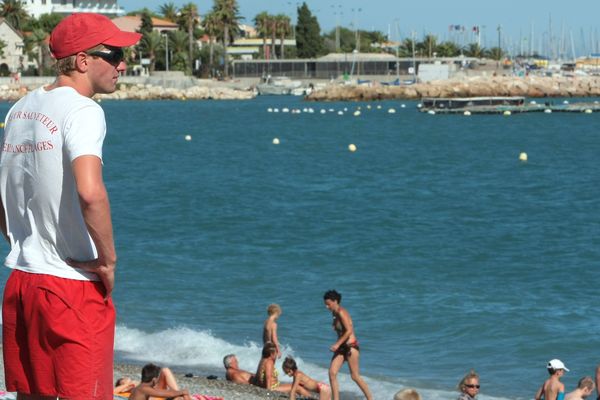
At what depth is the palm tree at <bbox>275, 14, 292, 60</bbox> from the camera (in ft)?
553

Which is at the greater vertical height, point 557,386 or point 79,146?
point 79,146

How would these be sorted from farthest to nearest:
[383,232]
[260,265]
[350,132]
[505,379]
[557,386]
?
1. [350,132]
2. [383,232]
3. [260,265]
4. [505,379]
5. [557,386]

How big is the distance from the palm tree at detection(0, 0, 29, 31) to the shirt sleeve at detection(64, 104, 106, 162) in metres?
Result: 140

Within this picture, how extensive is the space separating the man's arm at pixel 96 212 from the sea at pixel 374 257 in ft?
35.6

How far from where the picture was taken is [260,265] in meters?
27.9

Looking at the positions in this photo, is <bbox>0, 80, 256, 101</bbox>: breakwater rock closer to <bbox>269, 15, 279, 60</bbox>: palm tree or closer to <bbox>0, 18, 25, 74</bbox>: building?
<bbox>0, 18, 25, 74</bbox>: building

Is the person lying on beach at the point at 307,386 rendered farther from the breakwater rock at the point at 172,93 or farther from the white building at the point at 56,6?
the white building at the point at 56,6

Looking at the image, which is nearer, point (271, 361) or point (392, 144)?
point (271, 361)

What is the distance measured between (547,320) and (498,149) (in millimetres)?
48482

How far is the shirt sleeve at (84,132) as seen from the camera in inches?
147

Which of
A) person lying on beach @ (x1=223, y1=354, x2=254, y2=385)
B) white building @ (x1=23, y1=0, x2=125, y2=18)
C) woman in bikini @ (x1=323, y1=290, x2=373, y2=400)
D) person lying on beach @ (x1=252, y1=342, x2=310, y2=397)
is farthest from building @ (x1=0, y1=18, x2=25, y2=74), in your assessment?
woman in bikini @ (x1=323, y1=290, x2=373, y2=400)

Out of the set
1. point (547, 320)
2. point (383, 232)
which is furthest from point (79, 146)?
point (383, 232)

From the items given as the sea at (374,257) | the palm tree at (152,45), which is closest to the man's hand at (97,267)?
the sea at (374,257)

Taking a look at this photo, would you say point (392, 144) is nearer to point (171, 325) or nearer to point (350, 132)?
point (350, 132)
